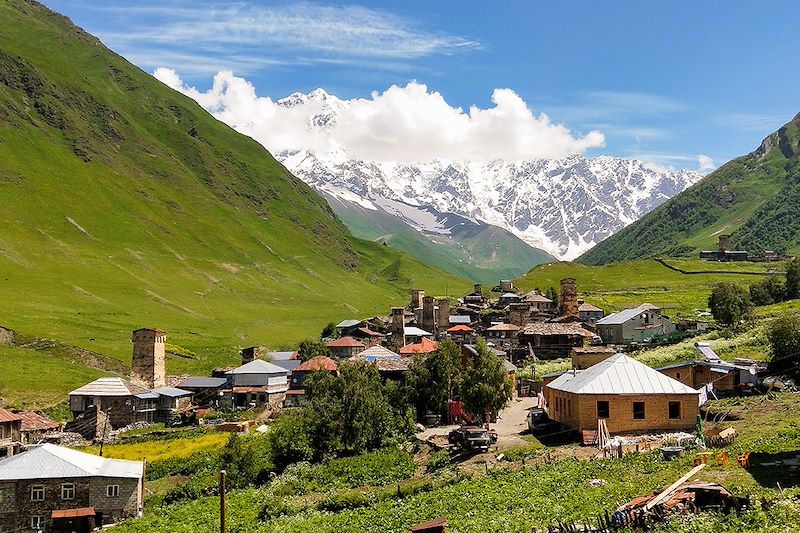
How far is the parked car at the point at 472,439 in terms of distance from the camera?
5138 cm

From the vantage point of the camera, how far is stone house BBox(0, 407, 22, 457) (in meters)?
70.8

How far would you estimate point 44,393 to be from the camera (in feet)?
320

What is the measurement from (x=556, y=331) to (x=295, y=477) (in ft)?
200

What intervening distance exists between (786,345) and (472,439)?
1152 inches

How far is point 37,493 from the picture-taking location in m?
49.9

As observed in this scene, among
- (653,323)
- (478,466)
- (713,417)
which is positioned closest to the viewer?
(478,466)

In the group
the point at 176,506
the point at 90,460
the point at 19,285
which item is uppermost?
the point at 19,285

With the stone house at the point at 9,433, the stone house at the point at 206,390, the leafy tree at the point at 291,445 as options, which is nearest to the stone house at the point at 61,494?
the leafy tree at the point at 291,445

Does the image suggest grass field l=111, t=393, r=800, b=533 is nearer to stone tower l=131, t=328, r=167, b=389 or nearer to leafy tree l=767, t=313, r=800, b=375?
leafy tree l=767, t=313, r=800, b=375

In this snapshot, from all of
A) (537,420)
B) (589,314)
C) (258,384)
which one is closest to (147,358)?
(258,384)

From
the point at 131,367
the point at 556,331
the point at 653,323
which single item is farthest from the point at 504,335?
the point at 131,367

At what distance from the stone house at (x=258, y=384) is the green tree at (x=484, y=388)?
4283cm

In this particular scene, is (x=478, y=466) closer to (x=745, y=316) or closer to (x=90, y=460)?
(x=90, y=460)

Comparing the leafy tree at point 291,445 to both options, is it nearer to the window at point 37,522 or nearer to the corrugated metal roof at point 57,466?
the corrugated metal roof at point 57,466
